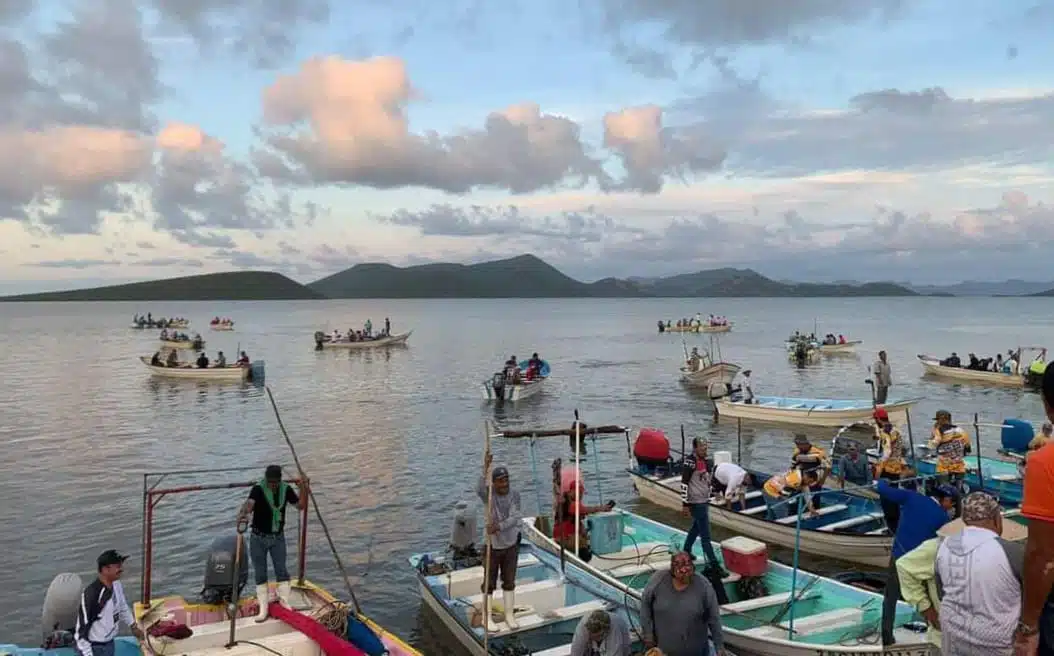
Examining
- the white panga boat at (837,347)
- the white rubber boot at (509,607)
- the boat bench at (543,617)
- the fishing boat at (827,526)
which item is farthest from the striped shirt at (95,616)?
the white panga boat at (837,347)

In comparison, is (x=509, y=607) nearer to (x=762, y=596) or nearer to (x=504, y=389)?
(x=762, y=596)

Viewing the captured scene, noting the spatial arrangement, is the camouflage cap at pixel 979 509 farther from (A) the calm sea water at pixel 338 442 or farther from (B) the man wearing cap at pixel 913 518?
(A) the calm sea water at pixel 338 442

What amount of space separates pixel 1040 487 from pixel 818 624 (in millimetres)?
6974

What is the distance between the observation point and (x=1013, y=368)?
139ft

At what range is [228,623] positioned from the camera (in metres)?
10.0

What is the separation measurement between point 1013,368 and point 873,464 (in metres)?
31.4

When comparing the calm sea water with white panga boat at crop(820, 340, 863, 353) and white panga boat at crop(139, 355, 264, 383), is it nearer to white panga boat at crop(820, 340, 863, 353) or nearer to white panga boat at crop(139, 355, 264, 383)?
white panga boat at crop(139, 355, 264, 383)

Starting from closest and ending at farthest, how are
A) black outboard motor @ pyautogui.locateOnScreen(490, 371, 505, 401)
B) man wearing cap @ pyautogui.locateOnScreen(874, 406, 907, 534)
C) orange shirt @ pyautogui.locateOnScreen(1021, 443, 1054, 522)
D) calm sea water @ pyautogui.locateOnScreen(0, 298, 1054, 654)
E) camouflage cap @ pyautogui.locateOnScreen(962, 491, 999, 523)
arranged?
orange shirt @ pyautogui.locateOnScreen(1021, 443, 1054, 522) < camouflage cap @ pyautogui.locateOnScreen(962, 491, 999, 523) < man wearing cap @ pyautogui.locateOnScreen(874, 406, 907, 534) < calm sea water @ pyautogui.locateOnScreen(0, 298, 1054, 654) < black outboard motor @ pyautogui.locateOnScreen(490, 371, 505, 401)

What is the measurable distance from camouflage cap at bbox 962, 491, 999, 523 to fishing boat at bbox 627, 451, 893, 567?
815cm

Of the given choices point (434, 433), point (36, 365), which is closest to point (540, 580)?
point (434, 433)

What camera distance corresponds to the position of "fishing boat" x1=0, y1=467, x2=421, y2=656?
9344 millimetres

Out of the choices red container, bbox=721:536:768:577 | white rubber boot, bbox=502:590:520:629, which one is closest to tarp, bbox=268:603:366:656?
white rubber boot, bbox=502:590:520:629

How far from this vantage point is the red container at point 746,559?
455 inches

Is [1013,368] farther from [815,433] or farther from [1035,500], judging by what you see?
[1035,500]
